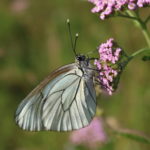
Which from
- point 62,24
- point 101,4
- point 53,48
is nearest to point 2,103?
point 53,48

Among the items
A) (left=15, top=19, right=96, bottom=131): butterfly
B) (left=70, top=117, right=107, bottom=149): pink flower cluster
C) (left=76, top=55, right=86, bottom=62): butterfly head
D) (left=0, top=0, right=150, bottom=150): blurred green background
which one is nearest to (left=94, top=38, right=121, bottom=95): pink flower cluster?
(left=15, top=19, right=96, bottom=131): butterfly

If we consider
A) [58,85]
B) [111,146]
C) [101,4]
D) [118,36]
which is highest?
[101,4]

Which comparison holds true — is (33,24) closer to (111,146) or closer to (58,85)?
(111,146)

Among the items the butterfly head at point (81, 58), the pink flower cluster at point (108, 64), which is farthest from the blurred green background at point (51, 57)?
the pink flower cluster at point (108, 64)

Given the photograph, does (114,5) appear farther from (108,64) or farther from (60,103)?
(60,103)

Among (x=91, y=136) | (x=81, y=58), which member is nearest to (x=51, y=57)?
(x=91, y=136)

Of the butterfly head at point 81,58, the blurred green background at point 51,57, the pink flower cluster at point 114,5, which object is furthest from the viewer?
the blurred green background at point 51,57

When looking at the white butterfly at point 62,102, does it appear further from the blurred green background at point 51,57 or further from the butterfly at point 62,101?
the blurred green background at point 51,57
